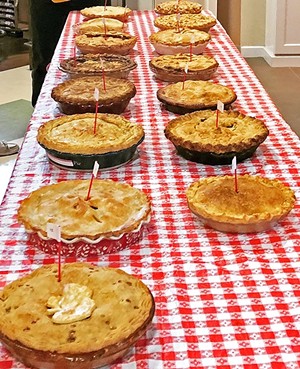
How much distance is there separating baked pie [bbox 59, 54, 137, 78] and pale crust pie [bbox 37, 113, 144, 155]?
440mm

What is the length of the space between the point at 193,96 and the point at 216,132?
0.34m

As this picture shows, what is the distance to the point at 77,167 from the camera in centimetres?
172

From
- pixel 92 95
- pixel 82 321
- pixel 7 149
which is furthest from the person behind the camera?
pixel 7 149

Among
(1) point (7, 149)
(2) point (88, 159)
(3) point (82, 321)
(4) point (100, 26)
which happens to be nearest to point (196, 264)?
(3) point (82, 321)

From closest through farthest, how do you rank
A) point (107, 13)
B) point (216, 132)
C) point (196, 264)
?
point (196, 264) < point (216, 132) < point (107, 13)

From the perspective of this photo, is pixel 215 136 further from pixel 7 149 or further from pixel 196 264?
pixel 7 149

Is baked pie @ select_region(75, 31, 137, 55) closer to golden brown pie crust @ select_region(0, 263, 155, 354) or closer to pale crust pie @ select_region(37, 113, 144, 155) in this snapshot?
pale crust pie @ select_region(37, 113, 144, 155)

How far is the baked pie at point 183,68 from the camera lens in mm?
2336

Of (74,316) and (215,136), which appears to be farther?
(215,136)

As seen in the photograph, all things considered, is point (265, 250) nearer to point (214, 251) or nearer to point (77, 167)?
point (214, 251)

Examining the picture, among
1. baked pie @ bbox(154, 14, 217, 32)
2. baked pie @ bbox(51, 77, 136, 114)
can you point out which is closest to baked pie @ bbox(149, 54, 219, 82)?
baked pie @ bbox(51, 77, 136, 114)

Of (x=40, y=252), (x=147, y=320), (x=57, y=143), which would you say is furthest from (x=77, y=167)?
(x=147, y=320)

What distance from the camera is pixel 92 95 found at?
2.08 meters

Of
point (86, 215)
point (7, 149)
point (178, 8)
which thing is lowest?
point (7, 149)
